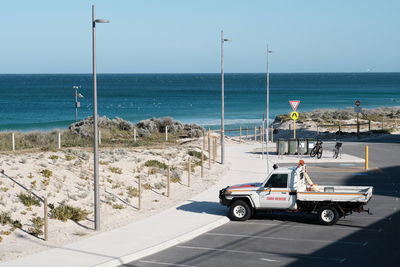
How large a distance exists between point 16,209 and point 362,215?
11024mm

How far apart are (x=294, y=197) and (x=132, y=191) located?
7.60 m

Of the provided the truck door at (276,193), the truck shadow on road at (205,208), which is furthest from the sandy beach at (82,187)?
the truck door at (276,193)

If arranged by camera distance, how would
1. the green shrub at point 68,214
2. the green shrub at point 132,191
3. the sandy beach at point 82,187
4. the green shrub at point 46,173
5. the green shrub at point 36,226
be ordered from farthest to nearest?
the green shrub at point 132,191 → the green shrub at point 46,173 → the green shrub at point 68,214 → the sandy beach at point 82,187 → the green shrub at point 36,226

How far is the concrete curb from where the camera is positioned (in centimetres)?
1612

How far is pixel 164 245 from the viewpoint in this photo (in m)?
17.8

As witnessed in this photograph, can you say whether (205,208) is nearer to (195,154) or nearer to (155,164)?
(155,164)

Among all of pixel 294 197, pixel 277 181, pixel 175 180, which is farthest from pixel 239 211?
pixel 175 180

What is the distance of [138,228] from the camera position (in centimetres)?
1997

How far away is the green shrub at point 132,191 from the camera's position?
83.7ft

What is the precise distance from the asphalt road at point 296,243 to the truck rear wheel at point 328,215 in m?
0.20

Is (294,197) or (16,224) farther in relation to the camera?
(294,197)

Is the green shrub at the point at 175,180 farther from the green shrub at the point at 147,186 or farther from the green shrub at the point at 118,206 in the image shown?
the green shrub at the point at 118,206

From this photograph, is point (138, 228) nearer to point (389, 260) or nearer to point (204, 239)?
point (204, 239)

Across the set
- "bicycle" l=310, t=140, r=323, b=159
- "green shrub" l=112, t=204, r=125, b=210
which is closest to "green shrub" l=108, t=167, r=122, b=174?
"green shrub" l=112, t=204, r=125, b=210
